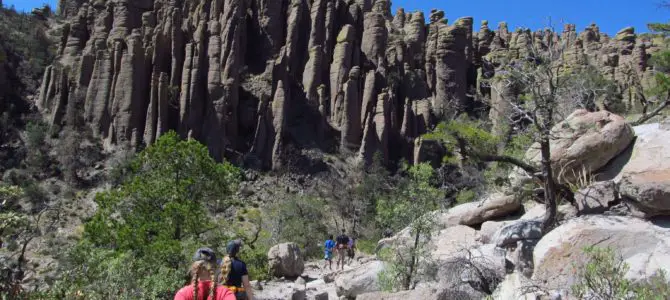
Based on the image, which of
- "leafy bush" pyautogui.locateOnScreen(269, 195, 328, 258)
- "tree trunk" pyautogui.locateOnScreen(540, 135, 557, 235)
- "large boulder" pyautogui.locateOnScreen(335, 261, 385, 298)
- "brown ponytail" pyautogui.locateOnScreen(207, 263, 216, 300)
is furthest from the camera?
"leafy bush" pyautogui.locateOnScreen(269, 195, 328, 258)

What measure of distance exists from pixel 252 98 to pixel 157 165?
3956 centimetres

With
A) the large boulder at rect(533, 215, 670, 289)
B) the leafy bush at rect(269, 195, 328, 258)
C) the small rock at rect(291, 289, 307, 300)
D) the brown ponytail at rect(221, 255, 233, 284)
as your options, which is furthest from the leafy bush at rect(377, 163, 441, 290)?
the leafy bush at rect(269, 195, 328, 258)

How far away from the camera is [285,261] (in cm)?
1931

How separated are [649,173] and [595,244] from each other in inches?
68.3

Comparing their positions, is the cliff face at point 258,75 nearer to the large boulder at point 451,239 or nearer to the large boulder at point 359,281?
the large boulder at point 451,239

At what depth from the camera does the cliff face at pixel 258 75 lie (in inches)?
1954

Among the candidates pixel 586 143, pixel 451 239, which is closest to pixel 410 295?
pixel 586 143

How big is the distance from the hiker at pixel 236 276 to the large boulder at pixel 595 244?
4723 millimetres

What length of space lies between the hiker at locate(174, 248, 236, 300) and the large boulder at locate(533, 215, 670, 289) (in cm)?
566

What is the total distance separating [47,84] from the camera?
173 feet

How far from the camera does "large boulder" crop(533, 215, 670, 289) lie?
8258 mm

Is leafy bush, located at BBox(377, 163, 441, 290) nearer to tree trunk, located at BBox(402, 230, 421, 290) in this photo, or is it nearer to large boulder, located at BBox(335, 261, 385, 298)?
tree trunk, located at BBox(402, 230, 421, 290)

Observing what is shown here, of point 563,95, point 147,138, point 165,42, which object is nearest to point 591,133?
point 563,95

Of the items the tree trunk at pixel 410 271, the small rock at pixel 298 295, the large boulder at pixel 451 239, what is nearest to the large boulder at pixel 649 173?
the large boulder at pixel 451 239
